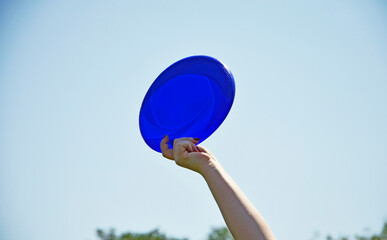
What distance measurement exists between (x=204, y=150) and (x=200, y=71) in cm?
95

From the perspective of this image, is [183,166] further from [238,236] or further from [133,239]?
[133,239]

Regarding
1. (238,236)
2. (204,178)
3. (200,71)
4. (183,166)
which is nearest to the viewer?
(238,236)

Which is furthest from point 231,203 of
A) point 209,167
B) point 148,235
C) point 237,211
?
point 148,235

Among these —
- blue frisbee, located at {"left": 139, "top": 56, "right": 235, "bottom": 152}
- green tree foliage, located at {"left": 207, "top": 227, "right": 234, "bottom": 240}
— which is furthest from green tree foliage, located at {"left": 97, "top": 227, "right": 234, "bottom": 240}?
blue frisbee, located at {"left": 139, "top": 56, "right": 235, "bottom": 152}

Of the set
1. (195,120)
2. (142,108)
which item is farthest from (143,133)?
(195,120)

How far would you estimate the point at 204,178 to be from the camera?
2.05 meters

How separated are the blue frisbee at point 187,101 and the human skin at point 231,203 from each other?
2.81 ft

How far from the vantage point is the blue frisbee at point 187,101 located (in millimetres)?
3041

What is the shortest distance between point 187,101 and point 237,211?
1573mm

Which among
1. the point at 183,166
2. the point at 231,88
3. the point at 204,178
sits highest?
the point at 231,88

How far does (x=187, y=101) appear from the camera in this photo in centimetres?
324

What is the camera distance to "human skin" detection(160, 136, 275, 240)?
1.71 metres

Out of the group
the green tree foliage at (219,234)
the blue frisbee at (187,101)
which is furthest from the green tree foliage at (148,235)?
the blue frisbee at (187,101)

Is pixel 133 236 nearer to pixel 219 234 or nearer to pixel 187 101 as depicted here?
pixel 219 234
